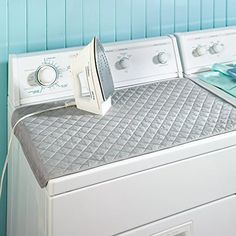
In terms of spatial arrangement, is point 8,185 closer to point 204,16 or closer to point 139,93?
point 139,93

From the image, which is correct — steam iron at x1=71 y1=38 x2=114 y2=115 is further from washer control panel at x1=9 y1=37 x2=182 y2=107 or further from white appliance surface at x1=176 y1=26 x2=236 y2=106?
white appliance surface at x1=176 y1=26 x2=236 y2=106

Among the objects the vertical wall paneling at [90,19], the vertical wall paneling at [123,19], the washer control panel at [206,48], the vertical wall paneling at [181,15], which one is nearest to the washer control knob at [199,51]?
the washer control panel at [206,48]

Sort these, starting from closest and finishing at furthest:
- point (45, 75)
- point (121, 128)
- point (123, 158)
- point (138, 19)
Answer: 1. point (123, 158)
2. point (121, 128)
3. point (45, 75)
4. point (138, 19)

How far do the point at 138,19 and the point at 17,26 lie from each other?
447mm

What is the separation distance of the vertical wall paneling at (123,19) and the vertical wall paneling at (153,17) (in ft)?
0.26

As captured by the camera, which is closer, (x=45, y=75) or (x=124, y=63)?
(x=45, y=75)

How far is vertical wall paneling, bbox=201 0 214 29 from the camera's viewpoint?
1.70m

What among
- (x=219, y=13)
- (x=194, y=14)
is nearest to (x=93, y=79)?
(x=194, y=14)

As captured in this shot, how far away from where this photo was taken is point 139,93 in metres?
1.43

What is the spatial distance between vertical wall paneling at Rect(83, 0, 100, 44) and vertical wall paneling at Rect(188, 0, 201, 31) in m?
0.40

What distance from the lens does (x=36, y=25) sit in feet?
4.61

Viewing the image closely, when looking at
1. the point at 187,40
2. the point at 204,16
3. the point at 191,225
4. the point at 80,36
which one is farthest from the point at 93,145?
the point at 204,16

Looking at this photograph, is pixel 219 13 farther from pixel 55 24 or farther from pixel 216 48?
pixel 55 24

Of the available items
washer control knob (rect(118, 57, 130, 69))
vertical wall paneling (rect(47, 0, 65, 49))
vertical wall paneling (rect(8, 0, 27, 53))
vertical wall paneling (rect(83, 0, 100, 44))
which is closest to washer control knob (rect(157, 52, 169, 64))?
washer control knob (rect(118, 57, 130, 69))
